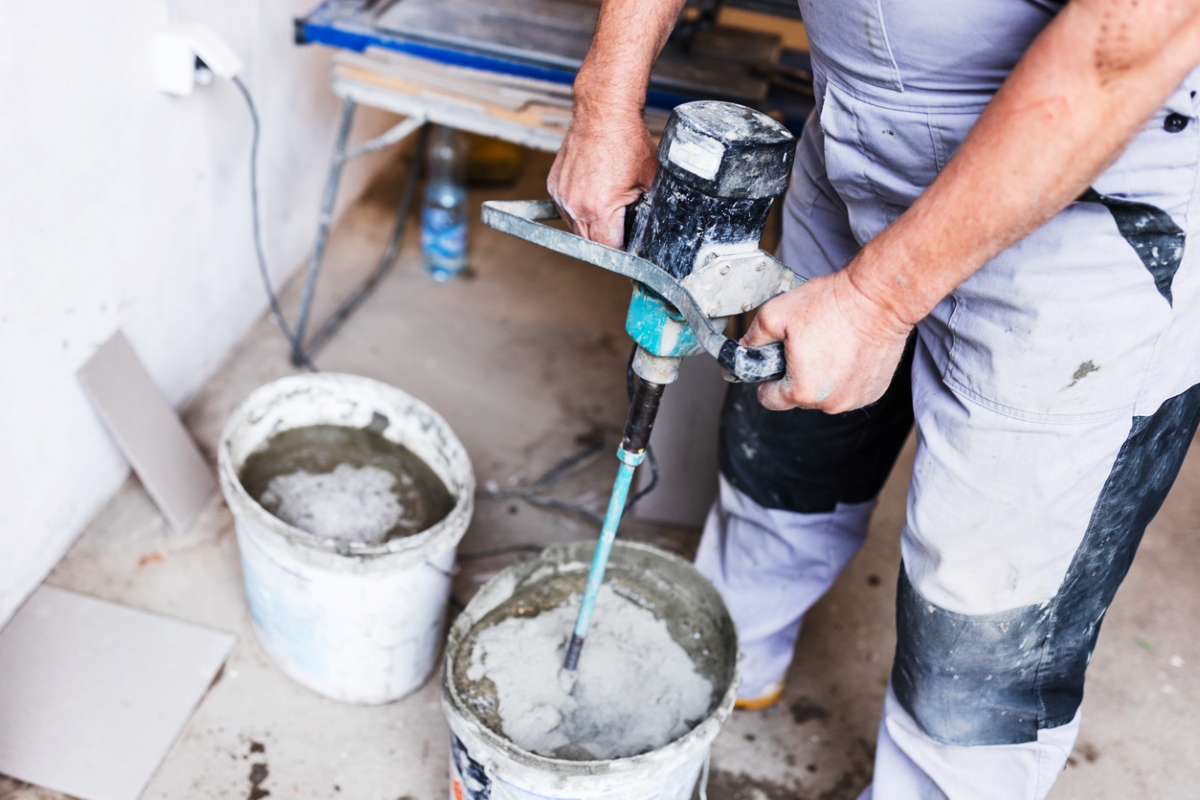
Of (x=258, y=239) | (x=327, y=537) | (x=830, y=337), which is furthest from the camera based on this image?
(x=258, y=239)

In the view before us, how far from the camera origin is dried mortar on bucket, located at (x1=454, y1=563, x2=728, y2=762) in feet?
4.08

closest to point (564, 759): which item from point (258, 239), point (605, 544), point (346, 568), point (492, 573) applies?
point (605, 544)

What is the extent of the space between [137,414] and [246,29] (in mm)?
871

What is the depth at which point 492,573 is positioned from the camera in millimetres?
1885

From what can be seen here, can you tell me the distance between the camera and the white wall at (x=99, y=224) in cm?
145

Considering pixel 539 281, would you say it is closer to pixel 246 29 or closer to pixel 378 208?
pixel 378 208

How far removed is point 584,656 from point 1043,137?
0.88m

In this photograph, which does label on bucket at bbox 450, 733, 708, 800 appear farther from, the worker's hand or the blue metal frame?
the blue metal frame

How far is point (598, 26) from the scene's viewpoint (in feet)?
3.81

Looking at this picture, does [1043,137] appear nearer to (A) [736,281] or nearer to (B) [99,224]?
(A) [736,281]

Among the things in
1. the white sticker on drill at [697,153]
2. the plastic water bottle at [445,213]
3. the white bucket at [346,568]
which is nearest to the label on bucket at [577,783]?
the white bucket at [346,568]

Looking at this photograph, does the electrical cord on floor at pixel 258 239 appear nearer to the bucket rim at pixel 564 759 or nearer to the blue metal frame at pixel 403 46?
the blue metal frame at pixel 403 46

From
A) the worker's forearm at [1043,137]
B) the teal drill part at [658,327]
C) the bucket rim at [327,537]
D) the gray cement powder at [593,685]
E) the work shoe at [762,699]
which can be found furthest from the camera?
the work shoe at [762,699]

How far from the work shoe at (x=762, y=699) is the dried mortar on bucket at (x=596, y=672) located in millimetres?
401
